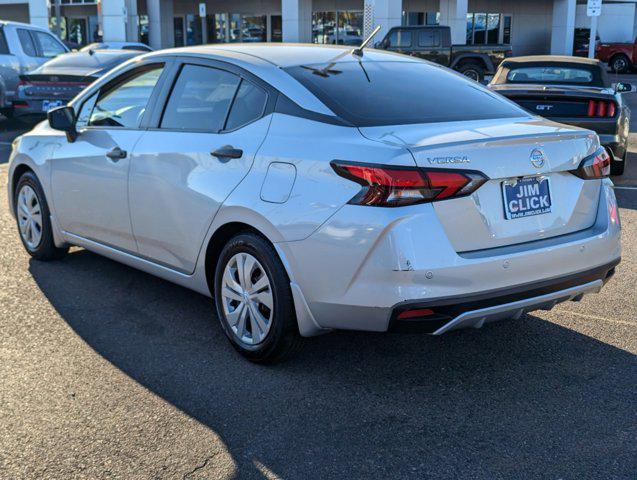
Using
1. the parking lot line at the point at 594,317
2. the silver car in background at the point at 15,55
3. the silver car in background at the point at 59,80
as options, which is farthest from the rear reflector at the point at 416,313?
the silver car in background at the point at 15,55

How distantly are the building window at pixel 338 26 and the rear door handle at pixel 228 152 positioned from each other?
36.4 m

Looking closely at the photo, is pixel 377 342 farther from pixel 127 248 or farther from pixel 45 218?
pixel 45 218

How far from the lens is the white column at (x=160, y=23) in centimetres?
3906

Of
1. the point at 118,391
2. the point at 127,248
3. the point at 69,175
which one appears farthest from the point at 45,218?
the point at 118,391

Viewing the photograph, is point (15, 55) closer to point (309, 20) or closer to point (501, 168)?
point (501, 168)


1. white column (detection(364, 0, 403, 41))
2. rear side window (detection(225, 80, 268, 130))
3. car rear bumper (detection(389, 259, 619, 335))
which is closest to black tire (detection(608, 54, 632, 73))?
white column (detection(364, 0, 403, 41))

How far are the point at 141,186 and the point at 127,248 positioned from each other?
52 centimetres

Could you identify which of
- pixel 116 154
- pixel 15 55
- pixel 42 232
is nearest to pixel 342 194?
pixel 116 154

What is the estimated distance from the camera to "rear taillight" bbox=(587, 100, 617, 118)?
948cm

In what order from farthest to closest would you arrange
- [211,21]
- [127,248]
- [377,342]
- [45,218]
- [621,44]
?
1. [211,21]
2. [621,44]
3. [45,218]
4. [127,248]
5. [377,342]

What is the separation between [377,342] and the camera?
15.4 ft

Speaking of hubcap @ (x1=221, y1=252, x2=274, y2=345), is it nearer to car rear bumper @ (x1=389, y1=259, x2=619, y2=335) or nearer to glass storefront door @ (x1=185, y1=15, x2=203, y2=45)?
car rear bumper @ (x1=389, y1=259, x2=619, y2=335)

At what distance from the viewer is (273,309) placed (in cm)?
409

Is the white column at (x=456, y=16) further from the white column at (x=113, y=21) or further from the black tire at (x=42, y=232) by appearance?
the black tire at (x=42, y=232)
